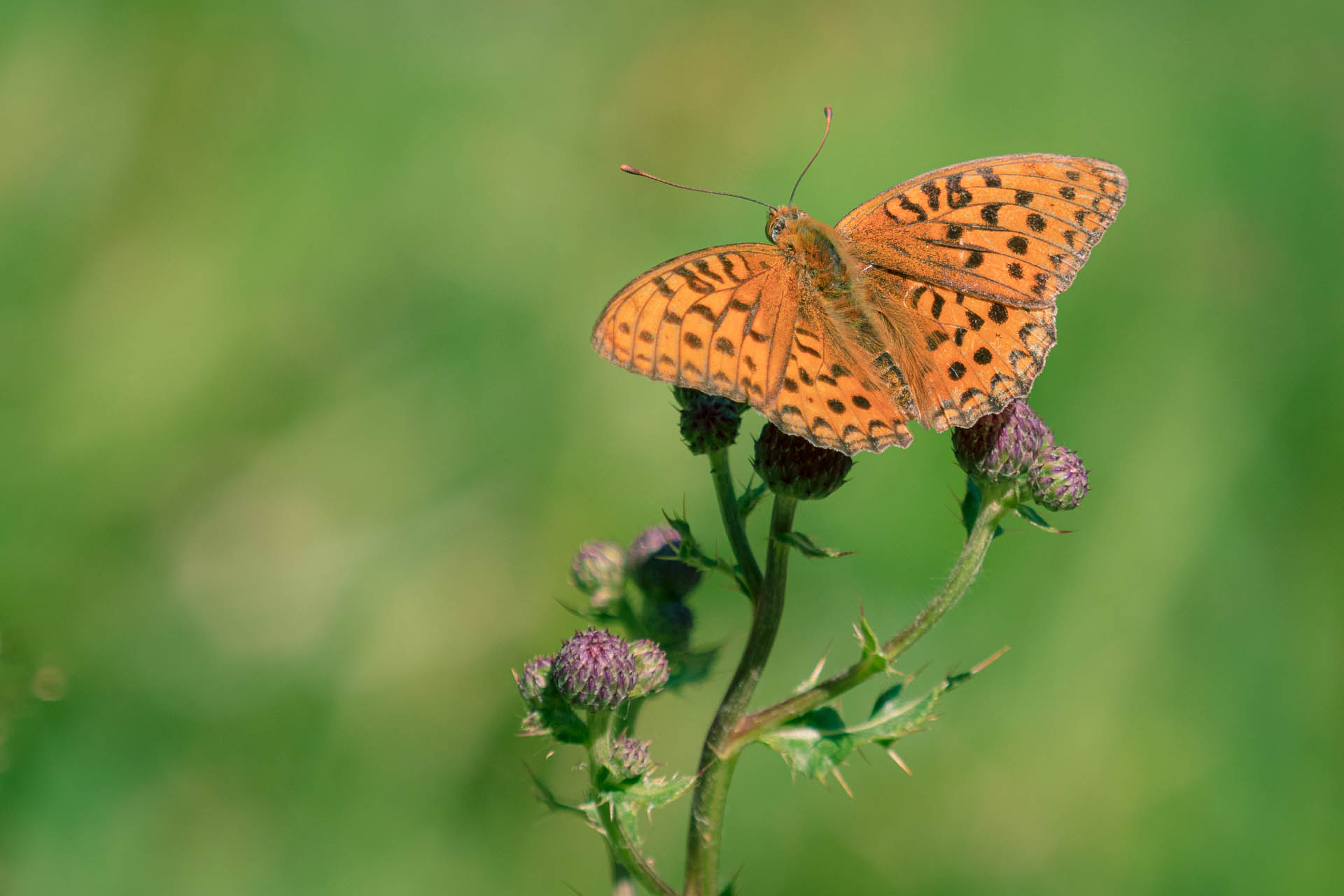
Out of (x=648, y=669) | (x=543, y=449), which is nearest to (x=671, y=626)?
(x=648, y=669)

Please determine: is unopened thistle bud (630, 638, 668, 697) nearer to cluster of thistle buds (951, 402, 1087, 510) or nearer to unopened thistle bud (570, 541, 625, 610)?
unopened thistle bud (570, 541, 625, 610)

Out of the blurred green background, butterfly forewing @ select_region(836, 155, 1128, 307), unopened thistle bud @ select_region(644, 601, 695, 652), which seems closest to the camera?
butterfly forewing @ select_region(836, 155, 1128, 307)

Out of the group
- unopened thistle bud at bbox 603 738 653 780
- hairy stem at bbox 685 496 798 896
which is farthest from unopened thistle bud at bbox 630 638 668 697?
hairy stem at bbox 685 496 798 896

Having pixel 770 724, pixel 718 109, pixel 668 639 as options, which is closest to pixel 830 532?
pixel 668 639

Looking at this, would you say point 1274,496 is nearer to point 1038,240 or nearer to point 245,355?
point 1038,240

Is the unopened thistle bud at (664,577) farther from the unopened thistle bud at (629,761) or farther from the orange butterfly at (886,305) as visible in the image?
the orange butterfly at (886,305)

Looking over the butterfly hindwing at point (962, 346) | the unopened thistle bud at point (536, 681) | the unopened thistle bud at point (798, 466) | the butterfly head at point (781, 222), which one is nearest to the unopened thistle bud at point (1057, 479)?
the butterfly hindwing at point (962, 346)
